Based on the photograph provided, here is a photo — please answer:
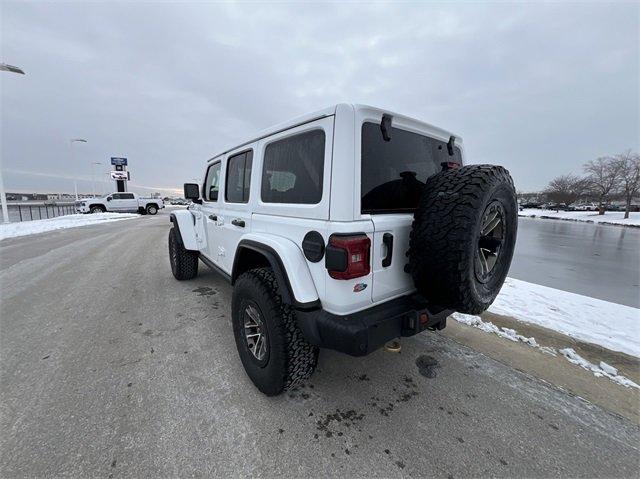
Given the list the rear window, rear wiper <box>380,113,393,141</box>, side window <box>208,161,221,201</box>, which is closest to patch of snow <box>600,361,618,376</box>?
the rear window

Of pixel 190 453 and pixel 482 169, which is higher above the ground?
pixel 482 169

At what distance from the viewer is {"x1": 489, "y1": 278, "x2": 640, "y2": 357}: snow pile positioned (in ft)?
11.3

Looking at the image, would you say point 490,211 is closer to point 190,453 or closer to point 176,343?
point 190,453

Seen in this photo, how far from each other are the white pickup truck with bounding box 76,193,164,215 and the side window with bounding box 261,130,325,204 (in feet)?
89.6

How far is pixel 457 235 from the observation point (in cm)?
179

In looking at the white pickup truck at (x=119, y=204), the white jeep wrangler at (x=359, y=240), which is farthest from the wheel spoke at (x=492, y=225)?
the white pickup truck at (x=119, y=204)

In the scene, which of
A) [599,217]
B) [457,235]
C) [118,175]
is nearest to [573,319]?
[457,235]

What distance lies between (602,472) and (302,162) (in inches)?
105

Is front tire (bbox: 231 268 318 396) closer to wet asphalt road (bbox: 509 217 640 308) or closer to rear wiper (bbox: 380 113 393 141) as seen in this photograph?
rear wiper (bbox: 380 113 393 141)

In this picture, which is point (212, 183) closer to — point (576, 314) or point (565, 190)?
point (576, 314)

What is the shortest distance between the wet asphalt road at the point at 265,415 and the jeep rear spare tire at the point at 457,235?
2.81 feet

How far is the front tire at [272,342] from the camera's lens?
2.06m

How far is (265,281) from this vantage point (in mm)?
2230

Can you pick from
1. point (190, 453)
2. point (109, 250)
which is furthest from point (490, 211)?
point (109, 250)
